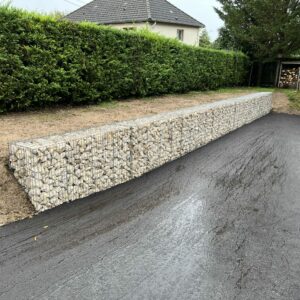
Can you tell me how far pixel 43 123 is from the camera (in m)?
6.75

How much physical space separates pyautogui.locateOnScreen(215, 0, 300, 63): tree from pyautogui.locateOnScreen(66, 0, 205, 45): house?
288 centimetres

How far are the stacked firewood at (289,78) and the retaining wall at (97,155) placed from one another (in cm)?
1922

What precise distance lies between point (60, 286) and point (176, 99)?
33.0 ft

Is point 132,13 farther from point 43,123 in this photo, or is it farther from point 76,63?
point 43,123

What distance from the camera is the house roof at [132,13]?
2300 centimetres

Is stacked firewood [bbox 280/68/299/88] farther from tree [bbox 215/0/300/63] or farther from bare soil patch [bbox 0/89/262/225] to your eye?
bare soil patch [bbox 0/89/262/225]

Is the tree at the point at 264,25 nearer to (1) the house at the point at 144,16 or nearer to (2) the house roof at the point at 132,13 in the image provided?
(1) the house at the point at 144,16

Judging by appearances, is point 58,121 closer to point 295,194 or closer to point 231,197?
point 231,197

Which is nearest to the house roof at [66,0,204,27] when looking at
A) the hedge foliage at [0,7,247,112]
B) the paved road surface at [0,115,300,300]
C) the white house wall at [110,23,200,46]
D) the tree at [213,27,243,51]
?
the white house wall at [110,23,200,46]

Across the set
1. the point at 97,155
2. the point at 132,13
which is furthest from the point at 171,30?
the point at 97,155

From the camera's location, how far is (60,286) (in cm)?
290

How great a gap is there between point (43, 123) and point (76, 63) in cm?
236

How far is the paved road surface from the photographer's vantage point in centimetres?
296

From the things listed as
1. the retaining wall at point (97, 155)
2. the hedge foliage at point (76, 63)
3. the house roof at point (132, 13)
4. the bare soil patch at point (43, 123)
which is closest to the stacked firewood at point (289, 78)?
the house roof at point (132, 13)
